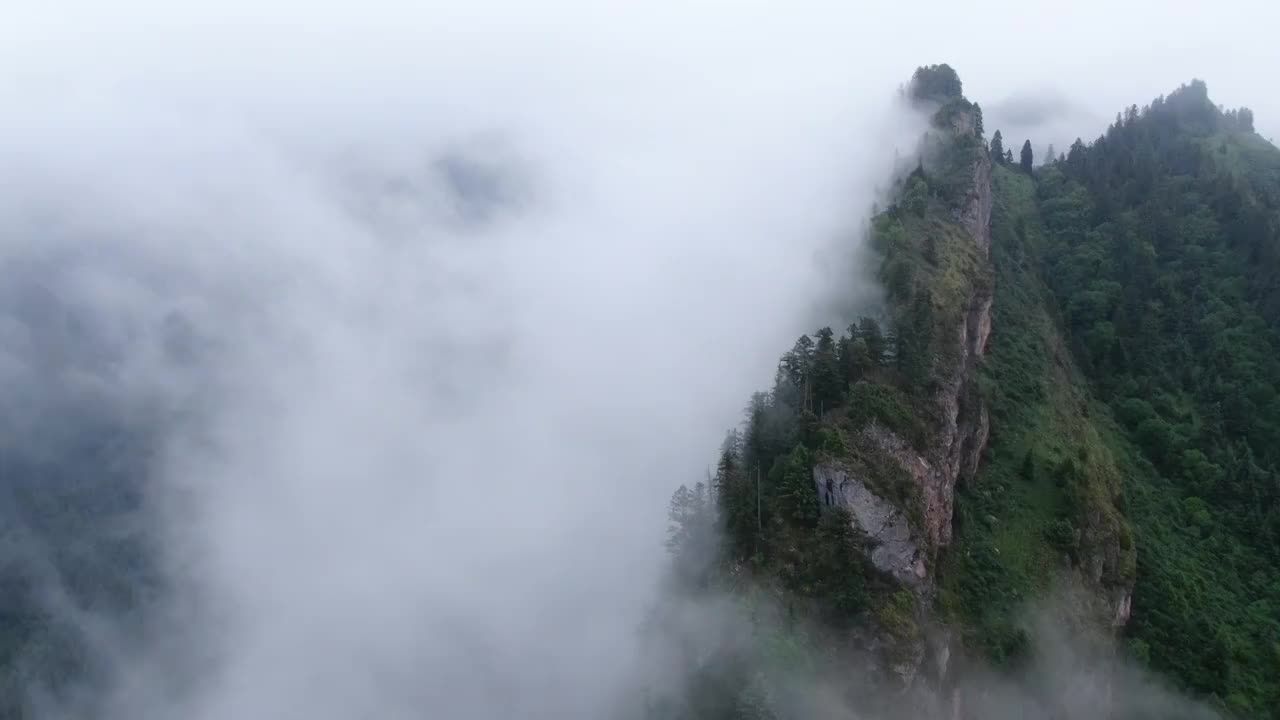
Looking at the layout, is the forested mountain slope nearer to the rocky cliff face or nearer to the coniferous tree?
the rocky cliff face

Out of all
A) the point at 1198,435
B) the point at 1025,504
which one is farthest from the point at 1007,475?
the point at 1198,435

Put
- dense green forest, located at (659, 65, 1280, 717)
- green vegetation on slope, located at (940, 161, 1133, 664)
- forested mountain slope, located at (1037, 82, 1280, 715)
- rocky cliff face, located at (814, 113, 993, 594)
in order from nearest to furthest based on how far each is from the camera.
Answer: dense green forest, located at (659, 65, 1280, 717) < rocky cliff face, located at (814, 113, 993, 594) < green vegetation on slope, located at (940, 161, 1133, 664) < forested mountain slope, located at (1037, 82, 1280, 715)

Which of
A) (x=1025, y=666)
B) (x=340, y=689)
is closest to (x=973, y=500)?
(x=1025, y=666)

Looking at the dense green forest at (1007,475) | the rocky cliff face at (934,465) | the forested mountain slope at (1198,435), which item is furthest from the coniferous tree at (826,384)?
the forested mountain slope at (1198,435)

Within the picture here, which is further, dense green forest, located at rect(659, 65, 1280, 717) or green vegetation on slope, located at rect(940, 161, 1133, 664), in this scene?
green vegetation on slope, located at rect(940, 161, 1133, 664)

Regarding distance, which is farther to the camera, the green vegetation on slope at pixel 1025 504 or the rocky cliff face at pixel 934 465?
the green vegetation on slope at pixel 1025 504

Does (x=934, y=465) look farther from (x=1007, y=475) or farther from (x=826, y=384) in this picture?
(x=1007, y=475)

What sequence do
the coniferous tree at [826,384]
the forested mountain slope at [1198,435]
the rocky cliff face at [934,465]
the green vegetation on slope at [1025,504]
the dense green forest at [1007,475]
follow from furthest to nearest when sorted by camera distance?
the forested mountain slope at [1198,435]
the coniferous tree at [826,384]
the green vegetation on slope at [1025,504]
the rocky cliff face at [934,465]
the dense green forest at [1007,475]

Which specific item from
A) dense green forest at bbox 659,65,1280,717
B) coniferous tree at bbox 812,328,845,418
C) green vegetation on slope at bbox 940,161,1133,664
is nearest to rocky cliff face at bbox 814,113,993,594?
dense green forest at bbox 659,65,1280,717

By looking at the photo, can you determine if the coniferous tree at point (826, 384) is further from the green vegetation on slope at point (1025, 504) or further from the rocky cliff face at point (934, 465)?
the green vegetation on slope at point (1025, 504)
